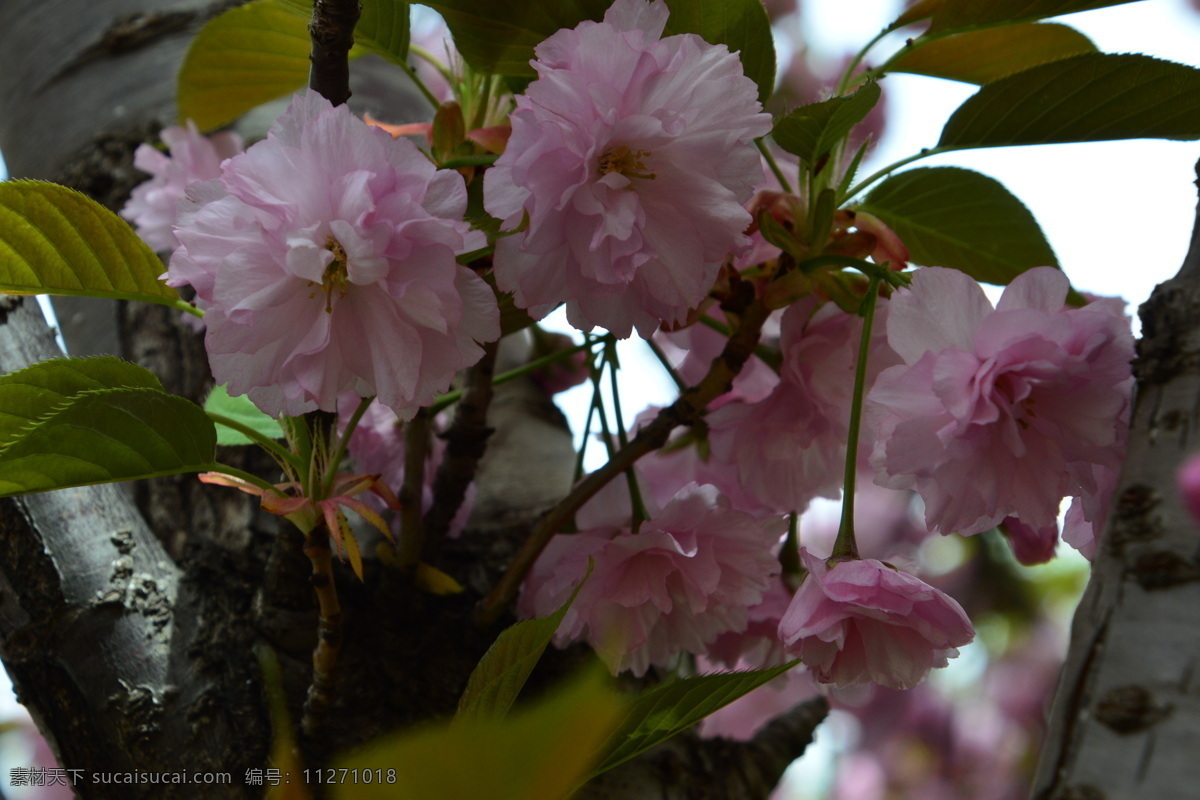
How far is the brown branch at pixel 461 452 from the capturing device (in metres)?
0.79

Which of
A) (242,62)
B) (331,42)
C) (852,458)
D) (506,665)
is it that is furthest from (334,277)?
(242,62)

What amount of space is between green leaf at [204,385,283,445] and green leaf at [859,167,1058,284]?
51 cm

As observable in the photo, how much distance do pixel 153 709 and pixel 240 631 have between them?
0.09 m

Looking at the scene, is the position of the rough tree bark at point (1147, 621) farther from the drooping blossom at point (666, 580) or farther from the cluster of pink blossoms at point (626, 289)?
the drooping blossom at point (666, 580)

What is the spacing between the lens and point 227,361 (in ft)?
1.80

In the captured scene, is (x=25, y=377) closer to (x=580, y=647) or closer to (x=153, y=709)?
(x=153, y=709)

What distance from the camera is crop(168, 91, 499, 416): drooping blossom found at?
51 centimetres

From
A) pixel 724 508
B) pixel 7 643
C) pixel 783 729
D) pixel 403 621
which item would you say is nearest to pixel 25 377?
pixel 7 643

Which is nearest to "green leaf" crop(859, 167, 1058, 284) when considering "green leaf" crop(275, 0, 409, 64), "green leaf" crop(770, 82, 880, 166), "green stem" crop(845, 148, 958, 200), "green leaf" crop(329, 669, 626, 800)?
"green stem" crop(845, 148, 958, 200)

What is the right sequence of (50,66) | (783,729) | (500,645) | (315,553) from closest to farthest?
(500,645) → (315,553) → (783,729) → (50,66)

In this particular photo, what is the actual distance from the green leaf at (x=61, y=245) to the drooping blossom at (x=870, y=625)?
489mm

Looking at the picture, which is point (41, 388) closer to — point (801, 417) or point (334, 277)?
point (334, 277)

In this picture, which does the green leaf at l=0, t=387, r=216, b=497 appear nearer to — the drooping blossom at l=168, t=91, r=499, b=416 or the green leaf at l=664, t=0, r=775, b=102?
the drooping blossom at l=168, t=91, r=499, b=416

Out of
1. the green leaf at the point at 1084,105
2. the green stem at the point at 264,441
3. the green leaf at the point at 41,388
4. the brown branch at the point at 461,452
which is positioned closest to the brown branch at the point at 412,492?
the brown branch at the point at 461,452
